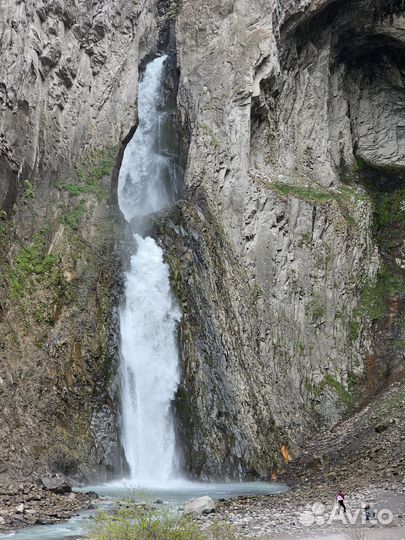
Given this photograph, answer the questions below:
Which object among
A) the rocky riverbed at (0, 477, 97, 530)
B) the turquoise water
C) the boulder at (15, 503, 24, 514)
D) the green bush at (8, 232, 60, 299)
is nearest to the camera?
the turquoise water

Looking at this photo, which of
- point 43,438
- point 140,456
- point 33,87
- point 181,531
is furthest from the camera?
point 33,87

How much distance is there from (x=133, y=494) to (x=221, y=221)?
17248 millimetres

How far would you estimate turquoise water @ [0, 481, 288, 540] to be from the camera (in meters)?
11.5

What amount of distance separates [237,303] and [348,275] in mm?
6878

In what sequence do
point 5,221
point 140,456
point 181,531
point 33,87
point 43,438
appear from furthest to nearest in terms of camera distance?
point 33,87, point 5,221, point 140,456, point 43,438, point 181,531

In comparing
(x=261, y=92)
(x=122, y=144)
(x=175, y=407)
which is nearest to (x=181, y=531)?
(x=175, y=407)

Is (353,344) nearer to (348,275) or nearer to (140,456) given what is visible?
(348,275)

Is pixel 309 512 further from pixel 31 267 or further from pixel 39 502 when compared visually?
pixel 31 267

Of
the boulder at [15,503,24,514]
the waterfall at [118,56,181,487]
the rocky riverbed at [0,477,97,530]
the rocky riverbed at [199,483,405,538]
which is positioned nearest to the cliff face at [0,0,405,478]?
the waterfall at [118,56,181,487]

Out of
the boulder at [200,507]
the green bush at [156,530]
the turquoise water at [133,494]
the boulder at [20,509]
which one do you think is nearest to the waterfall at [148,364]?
the turquoise water at [133,494]

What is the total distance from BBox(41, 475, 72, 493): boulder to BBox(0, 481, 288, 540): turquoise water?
35.4 inches

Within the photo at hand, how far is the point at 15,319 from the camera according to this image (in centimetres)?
2017

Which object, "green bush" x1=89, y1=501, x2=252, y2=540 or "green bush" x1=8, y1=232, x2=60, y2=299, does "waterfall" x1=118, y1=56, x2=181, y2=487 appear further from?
"green bush" x1=89, y1=501, x2=252, y2=540

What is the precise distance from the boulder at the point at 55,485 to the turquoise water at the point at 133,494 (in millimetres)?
900
